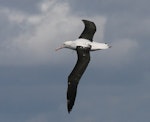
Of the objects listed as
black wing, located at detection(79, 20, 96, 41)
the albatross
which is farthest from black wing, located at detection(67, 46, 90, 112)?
black wing, located at detection(79, 20, 96, 41)

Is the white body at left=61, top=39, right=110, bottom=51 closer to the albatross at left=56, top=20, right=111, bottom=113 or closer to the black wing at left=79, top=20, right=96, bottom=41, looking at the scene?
the albatross at left=56, top=20, right=111, bottom=113

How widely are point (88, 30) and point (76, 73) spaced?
1152 centimetres

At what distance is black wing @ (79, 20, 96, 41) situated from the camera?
308 ft

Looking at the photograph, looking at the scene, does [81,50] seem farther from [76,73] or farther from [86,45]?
[76,73]

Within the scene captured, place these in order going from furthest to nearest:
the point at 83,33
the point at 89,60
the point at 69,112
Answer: the point at 83,33
the point at 89,60
the point at 69,112

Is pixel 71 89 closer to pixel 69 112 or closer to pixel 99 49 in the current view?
pixel 69 112

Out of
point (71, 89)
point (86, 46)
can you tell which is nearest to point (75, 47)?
point (86, 46)

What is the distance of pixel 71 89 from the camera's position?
3268 inches

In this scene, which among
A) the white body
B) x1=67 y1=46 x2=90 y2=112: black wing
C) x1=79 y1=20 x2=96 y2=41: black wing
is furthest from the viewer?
x1=79 y1=20 x2=96 y2=41: black wing

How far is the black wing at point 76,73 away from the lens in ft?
271

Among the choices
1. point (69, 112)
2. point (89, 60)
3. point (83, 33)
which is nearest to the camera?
point (69, 112)

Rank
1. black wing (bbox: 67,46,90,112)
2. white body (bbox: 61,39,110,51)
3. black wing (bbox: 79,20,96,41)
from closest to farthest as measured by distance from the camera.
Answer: black wing (bbox: 67,46,90,112), white body (bbox: 61,39,110,51), black wing (bbox: 79,20,96,41)

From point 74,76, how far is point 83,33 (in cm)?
1177

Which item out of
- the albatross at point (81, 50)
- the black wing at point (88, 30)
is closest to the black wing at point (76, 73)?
the albatross at point (81, 50)
